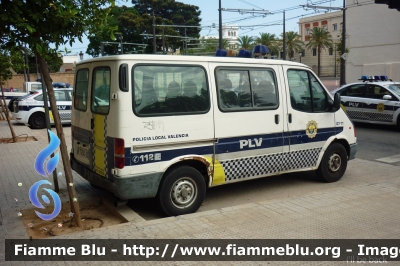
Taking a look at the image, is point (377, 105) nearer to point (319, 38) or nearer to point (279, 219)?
point (279, 219)

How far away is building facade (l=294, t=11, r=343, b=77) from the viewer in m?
69.4

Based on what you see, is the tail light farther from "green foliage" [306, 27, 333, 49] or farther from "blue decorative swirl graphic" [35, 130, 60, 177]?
"green foliage" [306, 27, 333, 49]

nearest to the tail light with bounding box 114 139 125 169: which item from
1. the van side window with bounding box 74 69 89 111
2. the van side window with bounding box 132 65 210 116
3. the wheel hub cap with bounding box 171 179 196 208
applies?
the van side window with bounding box 132 65 210 116

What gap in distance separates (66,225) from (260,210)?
2.60 metres

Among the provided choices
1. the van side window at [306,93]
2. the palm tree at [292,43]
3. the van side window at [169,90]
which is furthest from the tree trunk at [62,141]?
the palm tree at [292,43]

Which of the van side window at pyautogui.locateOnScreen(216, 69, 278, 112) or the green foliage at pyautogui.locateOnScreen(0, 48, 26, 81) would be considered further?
the green foliage at pyautogui.locateOnScreen(0, 48, 26, 81)

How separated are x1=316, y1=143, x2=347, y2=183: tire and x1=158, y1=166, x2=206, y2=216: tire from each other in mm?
2625

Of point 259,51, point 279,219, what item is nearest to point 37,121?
point 259,51

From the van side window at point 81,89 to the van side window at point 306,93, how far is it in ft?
10.6

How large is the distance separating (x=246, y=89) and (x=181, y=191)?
73.2 inches

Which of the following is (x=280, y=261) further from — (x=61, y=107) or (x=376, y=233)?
(x=61, y=107)

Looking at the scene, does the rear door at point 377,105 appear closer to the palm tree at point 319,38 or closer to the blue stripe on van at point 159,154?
the blue stripe on van at point 159,154

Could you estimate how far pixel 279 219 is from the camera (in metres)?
5.47

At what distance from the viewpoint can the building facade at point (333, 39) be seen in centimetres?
6938
